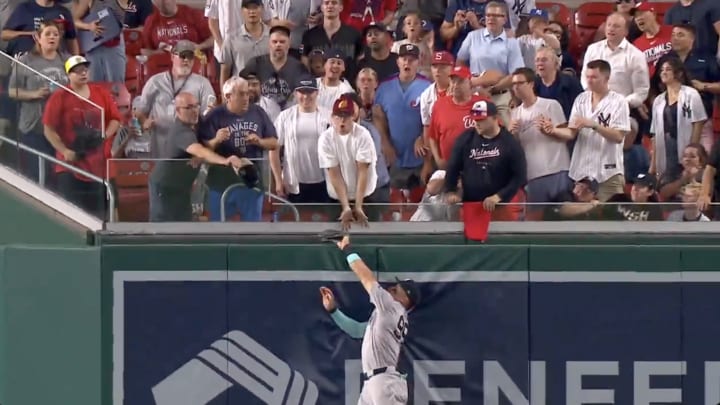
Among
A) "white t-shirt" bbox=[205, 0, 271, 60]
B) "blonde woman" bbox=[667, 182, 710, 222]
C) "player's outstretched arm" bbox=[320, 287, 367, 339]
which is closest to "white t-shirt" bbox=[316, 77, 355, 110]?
"white t-shirt" bbox=[205, 0, 271, 60]

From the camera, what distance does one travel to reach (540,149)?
45.9 feet

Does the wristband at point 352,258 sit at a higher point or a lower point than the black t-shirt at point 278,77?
lower

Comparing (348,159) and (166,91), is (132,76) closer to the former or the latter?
(166,91)

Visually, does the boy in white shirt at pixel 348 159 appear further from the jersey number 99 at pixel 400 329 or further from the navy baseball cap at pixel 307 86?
the jersey number 99 at pixel 400 329

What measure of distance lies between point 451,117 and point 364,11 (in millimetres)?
2412

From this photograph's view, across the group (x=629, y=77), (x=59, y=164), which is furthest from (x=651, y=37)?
(x=59, y=164)

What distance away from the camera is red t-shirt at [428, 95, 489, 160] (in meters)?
14.2

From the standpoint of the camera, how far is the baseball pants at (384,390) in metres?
13.5

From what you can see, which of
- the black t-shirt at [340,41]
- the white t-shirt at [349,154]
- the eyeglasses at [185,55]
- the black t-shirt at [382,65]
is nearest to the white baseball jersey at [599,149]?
the white t-shirt at [349,154]

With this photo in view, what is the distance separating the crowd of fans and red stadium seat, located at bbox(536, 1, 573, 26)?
45.8 inches

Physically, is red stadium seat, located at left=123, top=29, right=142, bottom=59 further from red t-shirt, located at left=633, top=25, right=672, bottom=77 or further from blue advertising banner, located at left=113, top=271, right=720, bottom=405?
red t-shirt, located at left=633, top=25, right=672, bottom=77

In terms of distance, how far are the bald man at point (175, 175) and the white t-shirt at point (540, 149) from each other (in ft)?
7.33

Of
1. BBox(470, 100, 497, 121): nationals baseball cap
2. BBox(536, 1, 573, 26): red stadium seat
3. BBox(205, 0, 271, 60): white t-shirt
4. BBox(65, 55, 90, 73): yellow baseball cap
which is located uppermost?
BBox(536, 1, 573, 26): red stadium seat

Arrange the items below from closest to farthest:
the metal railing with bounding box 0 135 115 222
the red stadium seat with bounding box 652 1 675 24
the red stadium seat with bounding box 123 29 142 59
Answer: the metal railing with bounding box 0 135 115 222 → the red stadium seat with bounding box 123 29 142 59 → the red stadium seat with bounding box 652 1 675 24
